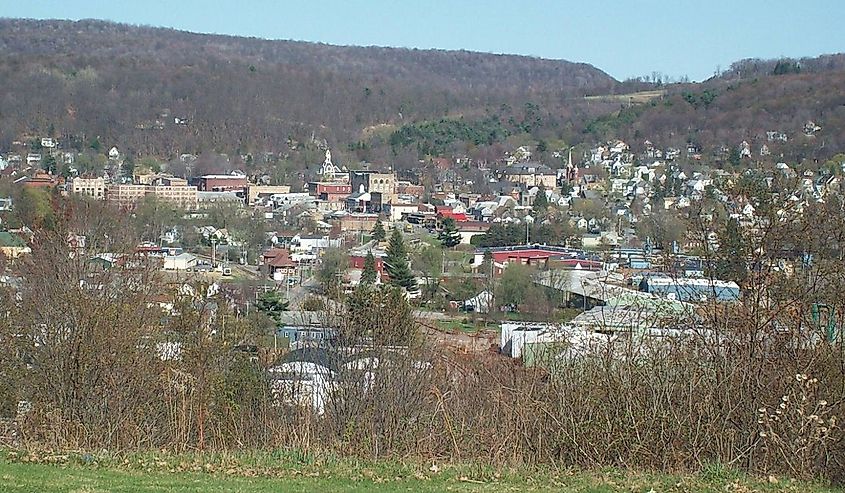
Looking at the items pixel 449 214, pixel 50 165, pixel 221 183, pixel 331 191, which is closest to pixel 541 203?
pixel 449 214

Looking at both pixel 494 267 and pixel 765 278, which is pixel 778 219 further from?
pixel 494 267

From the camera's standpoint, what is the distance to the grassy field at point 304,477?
372cm

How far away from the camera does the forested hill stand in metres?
52.7

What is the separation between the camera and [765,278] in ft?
15.9

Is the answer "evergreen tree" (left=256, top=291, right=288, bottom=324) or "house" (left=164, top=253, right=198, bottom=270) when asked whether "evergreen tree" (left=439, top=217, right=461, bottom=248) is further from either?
"evergreen tree" (left=256, top=291, right=288, bottom=324)

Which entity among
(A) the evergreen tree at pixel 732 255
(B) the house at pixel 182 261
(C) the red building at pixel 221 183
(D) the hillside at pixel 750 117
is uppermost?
(D) the hillside at pixel 750 117

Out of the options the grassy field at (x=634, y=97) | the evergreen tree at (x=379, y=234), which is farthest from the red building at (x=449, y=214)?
the grassy field at (x=634, y=97)

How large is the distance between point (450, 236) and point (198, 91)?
34.8 metres

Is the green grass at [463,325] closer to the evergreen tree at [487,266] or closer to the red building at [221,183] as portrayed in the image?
the evergreen tree at [487,266]

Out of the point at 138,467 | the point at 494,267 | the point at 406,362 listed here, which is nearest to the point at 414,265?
the point at 494,267

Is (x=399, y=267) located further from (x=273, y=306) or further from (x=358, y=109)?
(x=358, y=109)

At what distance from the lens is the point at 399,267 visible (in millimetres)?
19031

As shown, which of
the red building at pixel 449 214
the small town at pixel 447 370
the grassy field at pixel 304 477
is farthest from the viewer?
the red building at pixel 449 214

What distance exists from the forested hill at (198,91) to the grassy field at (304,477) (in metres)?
48.1
